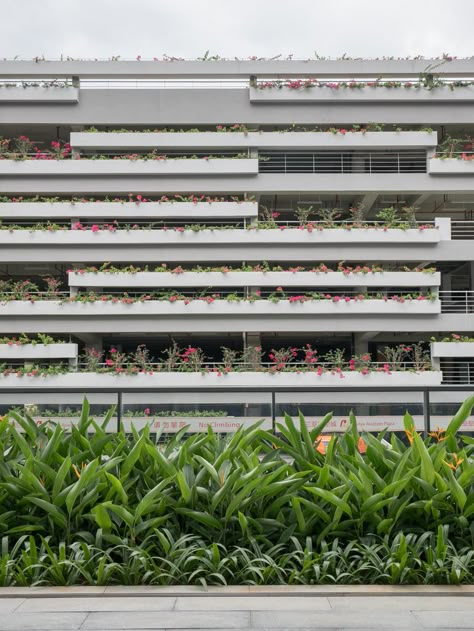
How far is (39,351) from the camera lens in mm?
26859

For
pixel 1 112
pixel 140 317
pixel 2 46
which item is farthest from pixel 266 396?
pixel 2 46

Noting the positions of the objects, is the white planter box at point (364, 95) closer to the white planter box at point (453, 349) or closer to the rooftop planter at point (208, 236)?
the rooftop planter at point (208, 236)

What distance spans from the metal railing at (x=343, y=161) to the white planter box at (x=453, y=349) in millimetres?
7638

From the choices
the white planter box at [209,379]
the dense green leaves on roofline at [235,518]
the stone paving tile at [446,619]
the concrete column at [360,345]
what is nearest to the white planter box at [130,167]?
the white planter box at [209,379]

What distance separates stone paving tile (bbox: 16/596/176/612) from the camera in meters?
3.95

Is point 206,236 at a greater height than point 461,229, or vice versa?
point 461,229

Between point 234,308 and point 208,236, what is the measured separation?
3.12 metres

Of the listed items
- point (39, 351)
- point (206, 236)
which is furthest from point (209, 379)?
point (39, 351)

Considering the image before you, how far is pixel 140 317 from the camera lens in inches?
1091

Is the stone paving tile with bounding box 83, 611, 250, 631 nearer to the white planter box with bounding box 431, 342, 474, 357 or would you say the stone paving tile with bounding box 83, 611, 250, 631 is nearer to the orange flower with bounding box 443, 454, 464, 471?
the orange flower with bounding box 443, 454, 464, 471

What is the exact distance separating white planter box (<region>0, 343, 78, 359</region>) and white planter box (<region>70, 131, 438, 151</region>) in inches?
326

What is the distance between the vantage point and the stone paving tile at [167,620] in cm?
367

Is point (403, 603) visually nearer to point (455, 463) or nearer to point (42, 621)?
point (455, 463)

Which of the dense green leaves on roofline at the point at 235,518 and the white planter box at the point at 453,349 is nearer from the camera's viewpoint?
the dense green leaves on roofline at the point at 235,518
